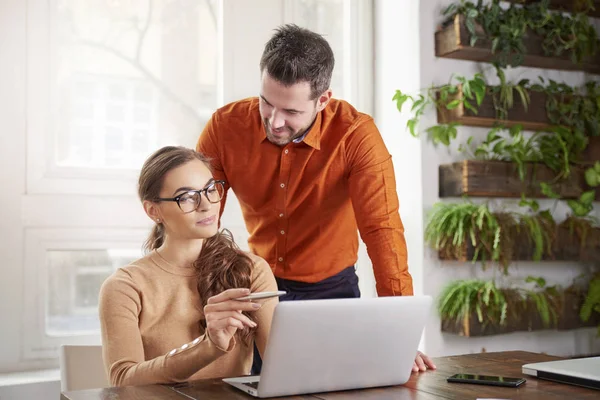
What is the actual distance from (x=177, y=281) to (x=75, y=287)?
47.2 inches

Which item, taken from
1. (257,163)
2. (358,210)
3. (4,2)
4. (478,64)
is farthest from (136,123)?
(478,64)

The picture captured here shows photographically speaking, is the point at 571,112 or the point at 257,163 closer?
the point at 257,163

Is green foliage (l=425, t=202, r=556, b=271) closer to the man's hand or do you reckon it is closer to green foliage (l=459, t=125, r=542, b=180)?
green foliage (l=459, t=125, r=542, b=180)

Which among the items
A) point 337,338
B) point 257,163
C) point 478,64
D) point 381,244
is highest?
point 478,64

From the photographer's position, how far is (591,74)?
12.0ft

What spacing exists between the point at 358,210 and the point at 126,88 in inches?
50.7

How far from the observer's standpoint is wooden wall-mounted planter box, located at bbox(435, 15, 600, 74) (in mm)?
3148

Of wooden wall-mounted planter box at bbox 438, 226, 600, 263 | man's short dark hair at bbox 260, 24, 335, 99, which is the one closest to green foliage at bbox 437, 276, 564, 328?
wooden wall-mounted planter box at bbox 438, 226, 600, 263

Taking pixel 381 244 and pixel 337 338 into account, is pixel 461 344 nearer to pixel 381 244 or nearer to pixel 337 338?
pixel 381 244

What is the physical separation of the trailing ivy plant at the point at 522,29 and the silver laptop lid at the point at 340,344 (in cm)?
201

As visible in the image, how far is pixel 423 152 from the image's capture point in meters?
3.22

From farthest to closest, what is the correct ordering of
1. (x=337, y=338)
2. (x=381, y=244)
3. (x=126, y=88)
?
(x=126, y=88) → (x=381, y=244) → (x=337, y=338)

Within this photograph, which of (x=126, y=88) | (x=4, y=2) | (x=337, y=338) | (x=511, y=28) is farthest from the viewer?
(x=511, y=28)

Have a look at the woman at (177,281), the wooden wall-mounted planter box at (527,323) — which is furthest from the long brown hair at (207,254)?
the wooden wall-mounted planter box at (527,323)
